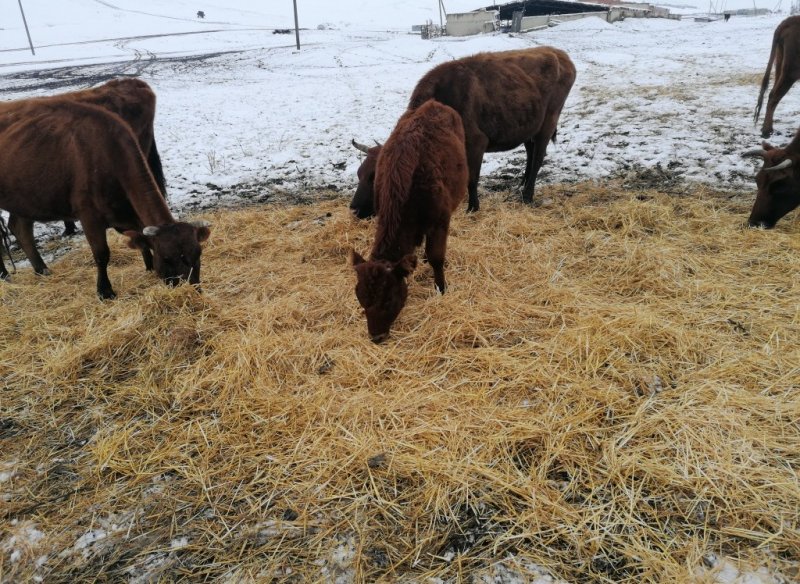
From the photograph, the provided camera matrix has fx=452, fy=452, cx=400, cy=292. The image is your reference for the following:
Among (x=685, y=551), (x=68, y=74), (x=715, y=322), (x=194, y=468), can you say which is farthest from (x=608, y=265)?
(x=68, y=74)

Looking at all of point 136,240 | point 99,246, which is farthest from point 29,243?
point 136,240

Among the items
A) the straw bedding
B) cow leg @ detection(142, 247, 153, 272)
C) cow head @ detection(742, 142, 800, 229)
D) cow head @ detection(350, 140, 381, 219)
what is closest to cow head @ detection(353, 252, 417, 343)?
the straw bedding

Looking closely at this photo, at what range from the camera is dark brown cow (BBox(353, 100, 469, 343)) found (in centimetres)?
389

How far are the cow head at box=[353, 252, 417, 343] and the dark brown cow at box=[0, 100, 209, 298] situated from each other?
6.84 feet

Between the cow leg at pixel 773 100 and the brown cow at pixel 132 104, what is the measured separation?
422 inches

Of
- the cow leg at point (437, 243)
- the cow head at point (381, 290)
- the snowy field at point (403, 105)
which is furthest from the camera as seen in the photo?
the snowy field at point (403, 105)

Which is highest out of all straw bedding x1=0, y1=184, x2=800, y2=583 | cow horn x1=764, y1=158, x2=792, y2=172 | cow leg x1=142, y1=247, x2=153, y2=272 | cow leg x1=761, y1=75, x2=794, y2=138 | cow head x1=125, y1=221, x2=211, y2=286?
cow leg x1=761, y1=75, x2=794, y2=138

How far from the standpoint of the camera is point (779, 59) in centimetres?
902

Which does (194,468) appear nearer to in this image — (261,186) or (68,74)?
(261,186)

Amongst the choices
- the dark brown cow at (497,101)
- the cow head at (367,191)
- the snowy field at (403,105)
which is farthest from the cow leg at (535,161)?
the cow head at (367,191)

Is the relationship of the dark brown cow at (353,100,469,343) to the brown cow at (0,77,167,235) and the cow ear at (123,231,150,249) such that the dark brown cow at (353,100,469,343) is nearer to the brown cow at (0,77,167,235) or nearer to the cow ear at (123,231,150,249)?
the cow ear at (123,231,150,249)

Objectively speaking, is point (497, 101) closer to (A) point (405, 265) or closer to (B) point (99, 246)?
(A) point (405, 265)

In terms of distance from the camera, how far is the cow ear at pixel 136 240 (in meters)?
4.73

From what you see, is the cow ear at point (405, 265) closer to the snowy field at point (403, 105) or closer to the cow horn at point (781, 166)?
the snowy field at point (403, 105)
